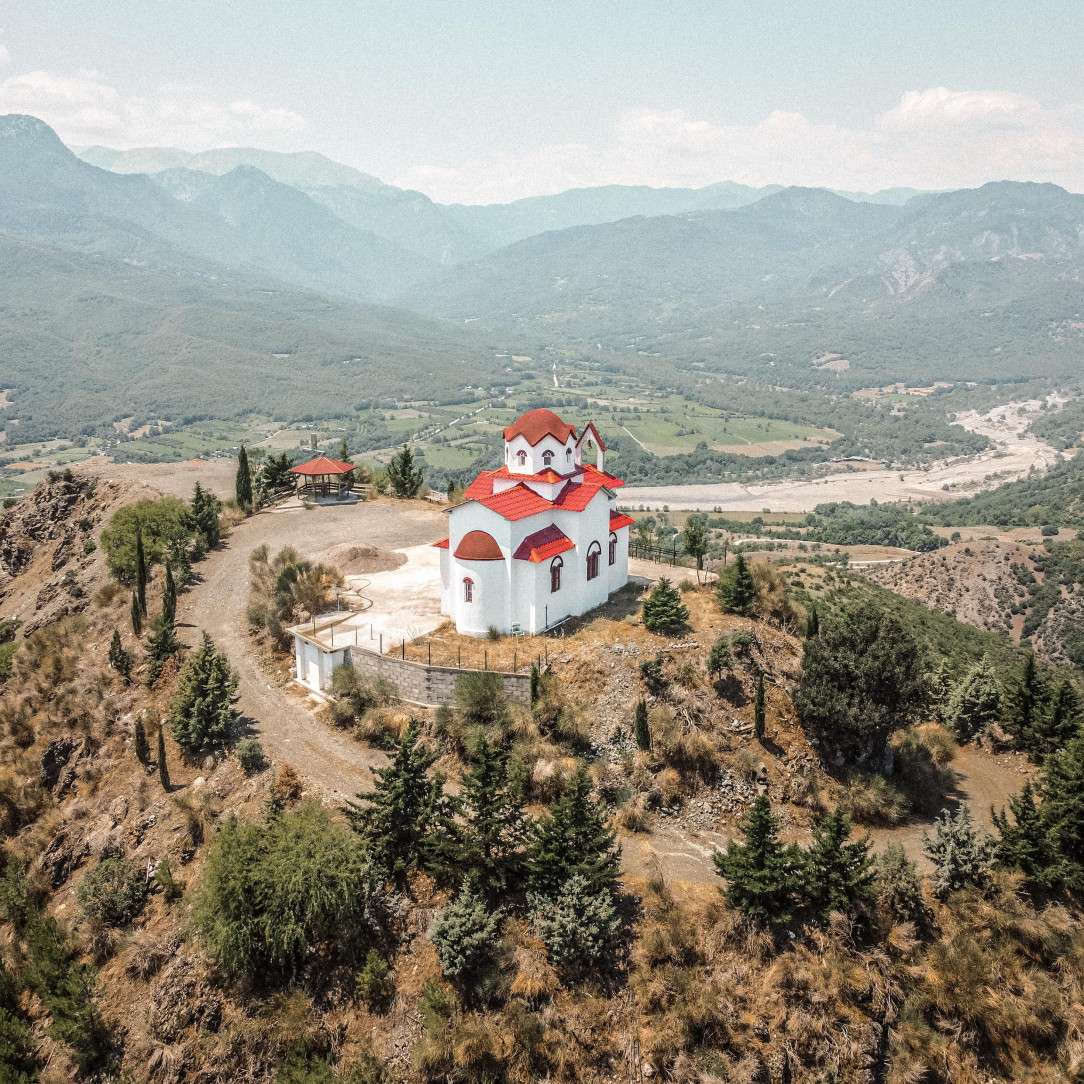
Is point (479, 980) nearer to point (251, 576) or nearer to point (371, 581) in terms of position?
point (371, 581)

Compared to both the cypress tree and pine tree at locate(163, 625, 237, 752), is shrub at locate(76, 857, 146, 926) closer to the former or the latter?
pine tree at locate(163, 625, 237, 752)

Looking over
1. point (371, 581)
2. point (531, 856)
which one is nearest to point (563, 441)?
point (371, 581)

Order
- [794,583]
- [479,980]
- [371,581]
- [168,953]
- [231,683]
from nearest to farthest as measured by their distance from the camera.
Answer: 1. [479,980]
2. [168,953]
3. [231,683]
4. [371,581]
5. [794,583]

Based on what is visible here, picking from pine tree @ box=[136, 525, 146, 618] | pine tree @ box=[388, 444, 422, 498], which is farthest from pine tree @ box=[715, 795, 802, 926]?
pine tree @ box=[388, 444, 422, 498]

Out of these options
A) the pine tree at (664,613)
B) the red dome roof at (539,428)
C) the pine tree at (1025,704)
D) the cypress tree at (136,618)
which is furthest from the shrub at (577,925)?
the cypress tree at (136,618)

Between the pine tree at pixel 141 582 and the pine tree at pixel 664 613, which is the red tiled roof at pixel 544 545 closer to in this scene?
the pine tree at pixel 664 613

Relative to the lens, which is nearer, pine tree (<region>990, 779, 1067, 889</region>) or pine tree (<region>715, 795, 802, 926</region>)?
pine tree (<region>715, 795, 802, 926</region>)

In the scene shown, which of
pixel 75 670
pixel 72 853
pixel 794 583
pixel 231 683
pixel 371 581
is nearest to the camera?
pixel 72 853
